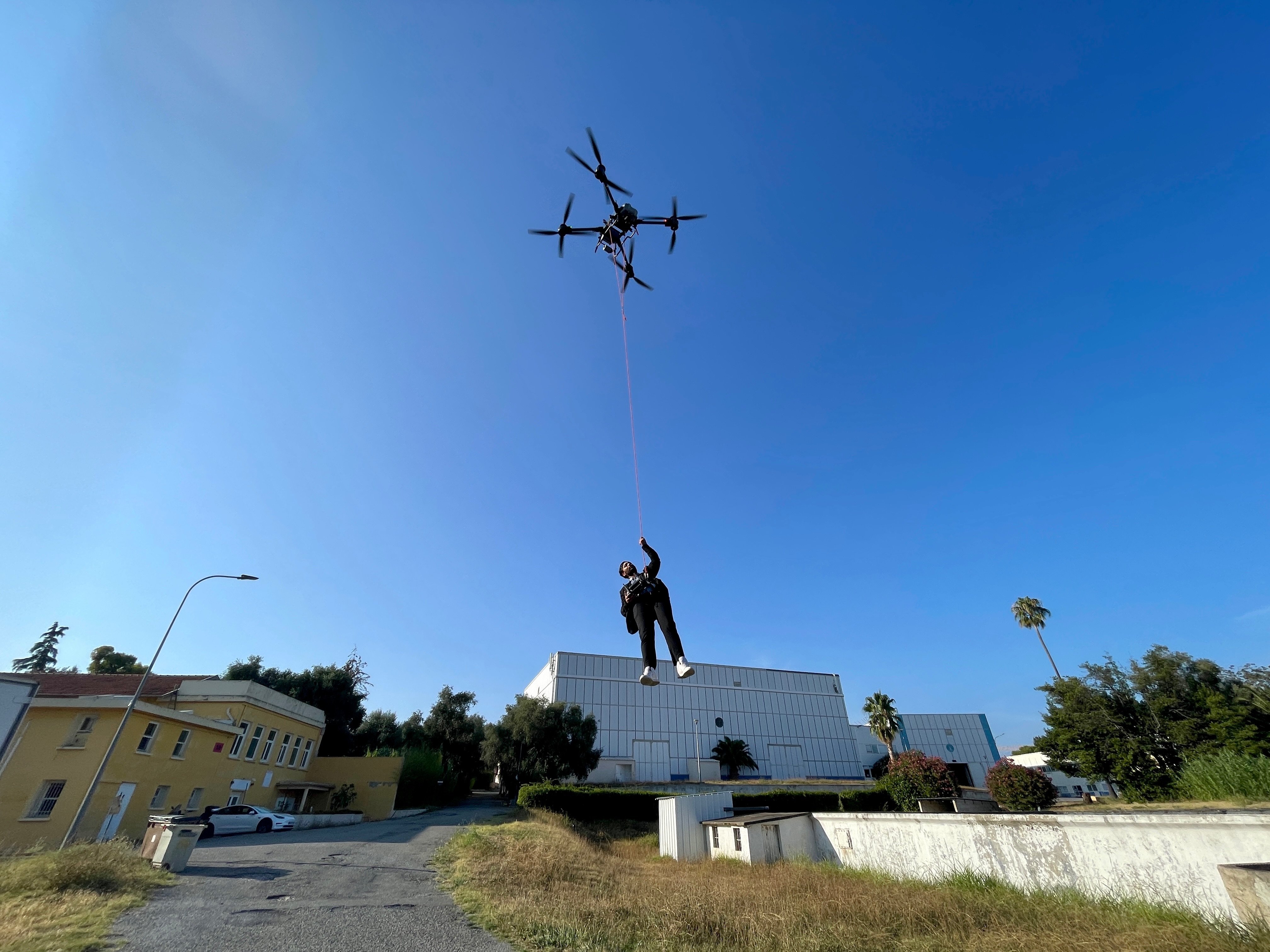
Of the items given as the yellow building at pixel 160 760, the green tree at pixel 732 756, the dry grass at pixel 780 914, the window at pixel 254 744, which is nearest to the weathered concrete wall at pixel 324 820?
the yellow building at pixel 160 760

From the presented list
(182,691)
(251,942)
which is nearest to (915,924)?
(251,942)

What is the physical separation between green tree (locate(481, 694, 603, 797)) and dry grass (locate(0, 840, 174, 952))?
1399 inches

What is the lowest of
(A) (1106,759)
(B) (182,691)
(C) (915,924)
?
(C) (915,924)

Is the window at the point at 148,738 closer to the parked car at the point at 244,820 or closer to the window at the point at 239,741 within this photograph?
the parked car at the point at 244,820

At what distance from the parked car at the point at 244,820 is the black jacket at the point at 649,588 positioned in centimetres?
2731

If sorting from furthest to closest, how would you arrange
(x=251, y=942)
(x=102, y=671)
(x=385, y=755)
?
1. (x=102, y=671)
2. (x=385, y=755)
3. (x=251, y=942)

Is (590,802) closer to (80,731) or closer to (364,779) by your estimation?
(364,779)

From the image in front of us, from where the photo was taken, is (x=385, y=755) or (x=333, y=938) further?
(x=385, y=755)

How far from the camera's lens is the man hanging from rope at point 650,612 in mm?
9938

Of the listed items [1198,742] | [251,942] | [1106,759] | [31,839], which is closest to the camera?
[251,942]

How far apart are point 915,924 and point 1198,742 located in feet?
131

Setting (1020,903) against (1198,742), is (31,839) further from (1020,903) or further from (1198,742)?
(1198,742)

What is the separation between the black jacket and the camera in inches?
405

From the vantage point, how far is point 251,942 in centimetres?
875
